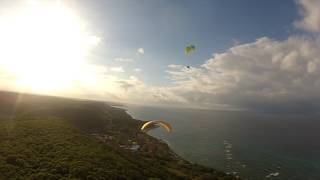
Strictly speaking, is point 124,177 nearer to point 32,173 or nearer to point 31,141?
point 32,173

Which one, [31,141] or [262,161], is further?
[262,161]

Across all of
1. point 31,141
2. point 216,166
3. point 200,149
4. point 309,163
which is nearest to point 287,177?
point 216,166

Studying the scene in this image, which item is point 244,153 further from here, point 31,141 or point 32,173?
point 32,173

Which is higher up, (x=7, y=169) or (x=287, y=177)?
(x=7, y=169)

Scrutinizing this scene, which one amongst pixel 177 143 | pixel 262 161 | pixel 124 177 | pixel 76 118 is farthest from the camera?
pixel 76 118

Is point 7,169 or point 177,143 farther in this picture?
point 177,143

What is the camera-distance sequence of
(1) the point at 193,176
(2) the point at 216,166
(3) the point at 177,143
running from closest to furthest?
(1) the point at 193,176, (2) the point at 216,166, (3) the point at 177,143

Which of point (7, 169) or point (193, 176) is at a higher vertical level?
point (7, 169)

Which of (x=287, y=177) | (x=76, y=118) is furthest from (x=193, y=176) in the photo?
(x=76, y=118)

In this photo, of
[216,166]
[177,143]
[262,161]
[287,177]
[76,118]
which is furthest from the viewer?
[76,118]
